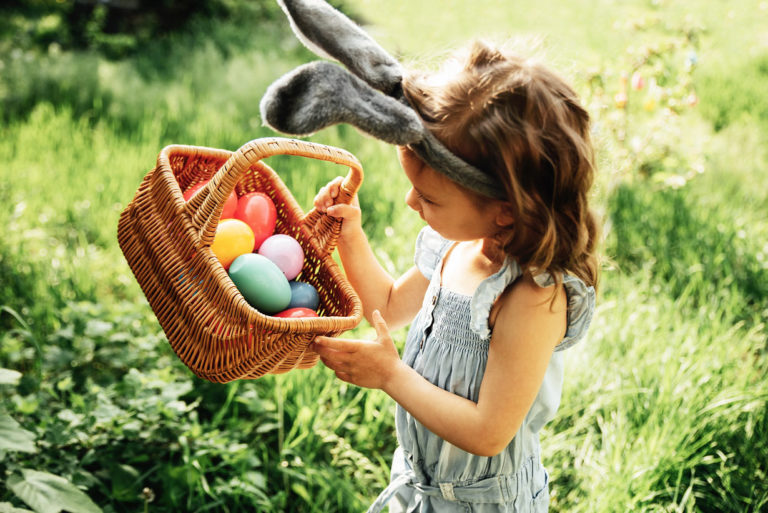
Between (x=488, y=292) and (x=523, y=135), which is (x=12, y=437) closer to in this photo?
(x=488, y=292)

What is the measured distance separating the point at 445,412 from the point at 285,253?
1.99 ft


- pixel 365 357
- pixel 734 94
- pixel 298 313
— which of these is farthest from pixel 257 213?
pixel 734 94

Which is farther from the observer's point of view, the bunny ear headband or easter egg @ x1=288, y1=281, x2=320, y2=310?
easter egg @ x1=288, y1=281, x2=320, y2=310

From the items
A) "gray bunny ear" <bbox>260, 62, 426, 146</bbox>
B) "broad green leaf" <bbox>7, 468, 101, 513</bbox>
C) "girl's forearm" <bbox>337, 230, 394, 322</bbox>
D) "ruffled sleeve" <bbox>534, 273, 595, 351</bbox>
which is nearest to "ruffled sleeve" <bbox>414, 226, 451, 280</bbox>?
"girl's forearm" <bbox>337, 230, 394, 322</bbox>

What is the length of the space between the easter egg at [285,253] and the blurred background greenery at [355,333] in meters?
0.53

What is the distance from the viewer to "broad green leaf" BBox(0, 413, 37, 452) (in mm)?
1372

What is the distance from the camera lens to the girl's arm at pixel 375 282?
167cm

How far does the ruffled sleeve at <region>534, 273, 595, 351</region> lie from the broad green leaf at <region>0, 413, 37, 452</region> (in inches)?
41.9

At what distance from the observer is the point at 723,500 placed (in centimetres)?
202

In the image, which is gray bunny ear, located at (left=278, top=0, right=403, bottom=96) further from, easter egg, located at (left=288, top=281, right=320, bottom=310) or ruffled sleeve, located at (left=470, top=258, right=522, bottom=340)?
easter egg, located at (left=288, top=281, right=320, bottom=310)

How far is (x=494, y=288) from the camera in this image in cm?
127

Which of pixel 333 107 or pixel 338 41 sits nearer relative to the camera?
pixel 333 107

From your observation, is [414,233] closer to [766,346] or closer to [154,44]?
[766,346]

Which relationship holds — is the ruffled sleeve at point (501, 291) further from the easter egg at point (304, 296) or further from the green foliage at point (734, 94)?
the green foliage at point (734, 94)
